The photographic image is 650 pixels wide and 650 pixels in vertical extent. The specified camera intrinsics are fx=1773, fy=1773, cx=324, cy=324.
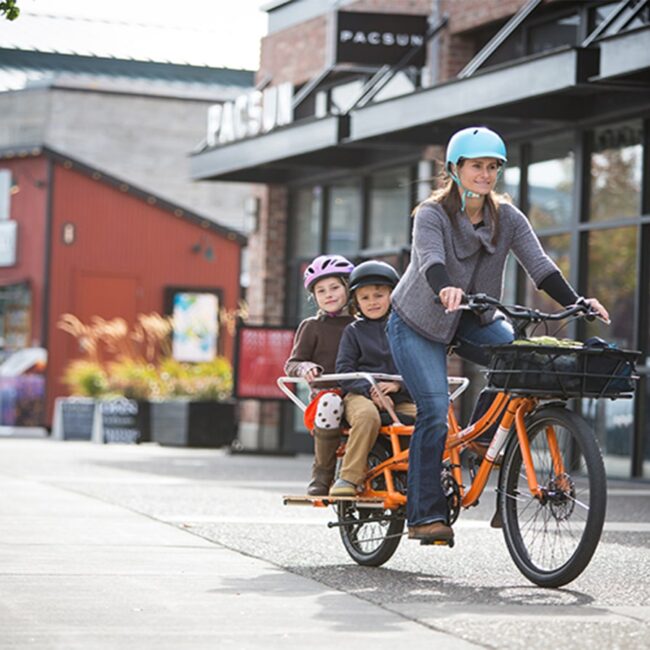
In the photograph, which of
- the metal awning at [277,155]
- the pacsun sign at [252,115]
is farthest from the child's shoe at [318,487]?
the pacsun sign at [252,115]

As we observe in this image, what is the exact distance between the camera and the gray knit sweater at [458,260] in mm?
7316

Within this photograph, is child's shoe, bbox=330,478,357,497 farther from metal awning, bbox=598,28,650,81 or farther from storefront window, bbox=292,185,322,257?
storefront window, bbox=292,185,322,257

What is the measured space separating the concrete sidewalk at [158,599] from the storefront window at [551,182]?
7.82 metres

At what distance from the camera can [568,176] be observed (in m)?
16.7

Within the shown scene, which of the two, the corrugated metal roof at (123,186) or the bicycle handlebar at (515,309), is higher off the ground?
the corrugated metal roof at (123,186)

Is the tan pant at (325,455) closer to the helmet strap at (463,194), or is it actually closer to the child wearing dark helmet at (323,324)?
the child wearing dark helmet at (323,324)

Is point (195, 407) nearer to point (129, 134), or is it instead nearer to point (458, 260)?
point (458, 260)

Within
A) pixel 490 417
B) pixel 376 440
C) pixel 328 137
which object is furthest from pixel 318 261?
pixel 328 137

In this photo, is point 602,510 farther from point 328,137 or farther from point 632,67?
point 328,137

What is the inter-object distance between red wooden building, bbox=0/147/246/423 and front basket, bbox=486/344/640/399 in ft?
92.3

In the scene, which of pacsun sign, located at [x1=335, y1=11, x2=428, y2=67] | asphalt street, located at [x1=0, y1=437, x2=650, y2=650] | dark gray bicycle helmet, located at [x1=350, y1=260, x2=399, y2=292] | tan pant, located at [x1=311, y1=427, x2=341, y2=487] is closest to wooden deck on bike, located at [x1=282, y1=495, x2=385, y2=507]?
tan pant, located at [x1=311, y1=427, x2=341, y2=487]

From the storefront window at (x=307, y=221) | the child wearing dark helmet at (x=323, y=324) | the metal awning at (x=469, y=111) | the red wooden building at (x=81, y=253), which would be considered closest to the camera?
the child wearing dark helmet at (x=323, y=324)

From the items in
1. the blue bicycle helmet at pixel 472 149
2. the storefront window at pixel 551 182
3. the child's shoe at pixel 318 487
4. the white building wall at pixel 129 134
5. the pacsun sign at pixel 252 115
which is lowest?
the child's shoe at pixel 318 487

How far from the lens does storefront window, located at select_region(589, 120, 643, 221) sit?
15.7 meters
